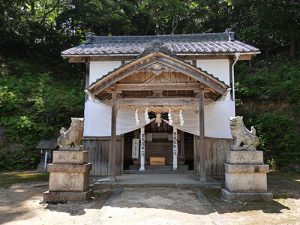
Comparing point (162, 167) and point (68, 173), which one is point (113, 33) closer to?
point (162, 167)

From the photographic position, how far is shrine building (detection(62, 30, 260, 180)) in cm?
1034

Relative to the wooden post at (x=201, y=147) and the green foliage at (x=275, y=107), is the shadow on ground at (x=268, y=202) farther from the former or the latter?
the green foliage at (x=275, y=107)

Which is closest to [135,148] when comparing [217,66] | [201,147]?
[201,147]

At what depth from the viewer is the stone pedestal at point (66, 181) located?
8.03 m

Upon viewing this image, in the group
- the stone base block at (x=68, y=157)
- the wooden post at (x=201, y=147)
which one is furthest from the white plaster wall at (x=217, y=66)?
the stone base block at (x=68, y=157)

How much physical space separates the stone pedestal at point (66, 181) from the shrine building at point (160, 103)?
→ 2337 millimetres

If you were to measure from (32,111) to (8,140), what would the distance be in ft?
7.90

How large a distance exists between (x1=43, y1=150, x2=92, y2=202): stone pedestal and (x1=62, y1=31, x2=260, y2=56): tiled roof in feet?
21.2

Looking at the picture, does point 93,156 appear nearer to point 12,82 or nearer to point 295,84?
point 12,82

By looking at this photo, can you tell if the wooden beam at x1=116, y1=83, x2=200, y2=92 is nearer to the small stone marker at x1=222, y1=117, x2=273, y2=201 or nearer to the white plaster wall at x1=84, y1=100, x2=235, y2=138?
the white plaster wall at x1=84, y1=100, x2=235, y2=138

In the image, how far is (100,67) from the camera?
1421cm

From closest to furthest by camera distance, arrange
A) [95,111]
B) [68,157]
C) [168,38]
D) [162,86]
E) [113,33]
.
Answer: [68,157]
[162,86]
[95,111]
[168,38]
[113,33]

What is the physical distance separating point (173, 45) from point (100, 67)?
165 inches

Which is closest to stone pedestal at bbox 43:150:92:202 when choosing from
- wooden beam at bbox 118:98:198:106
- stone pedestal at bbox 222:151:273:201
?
wooden beam at bbox 118:98:198:106
